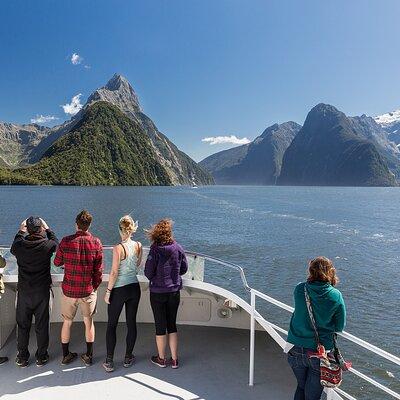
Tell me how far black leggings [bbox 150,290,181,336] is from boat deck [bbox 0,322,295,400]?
58 cm

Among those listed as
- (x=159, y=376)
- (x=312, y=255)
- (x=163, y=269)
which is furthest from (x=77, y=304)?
(x=312, y=255)

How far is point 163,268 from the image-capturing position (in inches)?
186

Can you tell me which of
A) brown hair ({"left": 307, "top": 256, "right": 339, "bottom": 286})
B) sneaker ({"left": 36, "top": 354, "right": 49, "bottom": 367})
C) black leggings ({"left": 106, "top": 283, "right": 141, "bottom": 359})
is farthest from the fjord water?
sneaker ({"left": 36, "top": 354, "right": 49, "bottom": 367})

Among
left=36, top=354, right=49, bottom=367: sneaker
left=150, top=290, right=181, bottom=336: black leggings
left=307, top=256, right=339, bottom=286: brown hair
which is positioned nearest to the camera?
left=307, top=256, right=339, bottom=286: brown hair

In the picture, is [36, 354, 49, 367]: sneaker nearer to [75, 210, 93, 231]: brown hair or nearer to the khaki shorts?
the khaki shorts

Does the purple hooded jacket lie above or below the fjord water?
above

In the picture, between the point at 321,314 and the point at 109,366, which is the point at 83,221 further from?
the point at 321,314

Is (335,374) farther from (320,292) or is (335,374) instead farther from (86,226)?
(86,226)

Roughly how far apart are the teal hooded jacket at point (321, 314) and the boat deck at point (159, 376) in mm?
1516

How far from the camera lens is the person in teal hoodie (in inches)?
130

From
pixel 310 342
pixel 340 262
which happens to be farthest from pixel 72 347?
pixel 340 262

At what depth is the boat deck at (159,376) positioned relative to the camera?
4504 millimetres

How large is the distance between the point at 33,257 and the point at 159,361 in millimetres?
2063

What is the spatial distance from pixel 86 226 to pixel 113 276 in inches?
26.5
